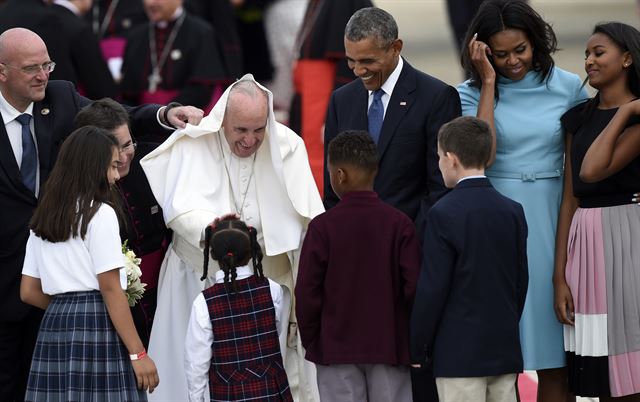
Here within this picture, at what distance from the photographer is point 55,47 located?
9.03 metres

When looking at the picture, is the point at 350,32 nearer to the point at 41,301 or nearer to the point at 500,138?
the point at 500,138

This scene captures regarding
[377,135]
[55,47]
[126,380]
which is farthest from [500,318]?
[55,47]

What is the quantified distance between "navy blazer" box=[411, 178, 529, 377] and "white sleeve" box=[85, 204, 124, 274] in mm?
1174

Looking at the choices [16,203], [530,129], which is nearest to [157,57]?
[16,203]

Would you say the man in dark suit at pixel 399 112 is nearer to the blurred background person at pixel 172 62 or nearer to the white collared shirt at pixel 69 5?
the white collared shirt at pixel 69 5

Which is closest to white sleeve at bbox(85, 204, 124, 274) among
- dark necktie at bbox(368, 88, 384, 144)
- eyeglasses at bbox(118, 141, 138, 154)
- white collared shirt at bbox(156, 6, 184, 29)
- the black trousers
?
eyeglasses at bbox(118, 141, 138, 154)

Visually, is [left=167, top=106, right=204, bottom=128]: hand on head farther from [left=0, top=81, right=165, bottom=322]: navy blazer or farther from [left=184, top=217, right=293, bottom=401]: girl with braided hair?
[left=184, top=217, right=293, bottom=401]: girl with braided hair

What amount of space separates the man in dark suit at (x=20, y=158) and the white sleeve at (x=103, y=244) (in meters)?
0.77

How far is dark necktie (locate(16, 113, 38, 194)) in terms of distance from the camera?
241 inches

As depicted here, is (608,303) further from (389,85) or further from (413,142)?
(389,85)

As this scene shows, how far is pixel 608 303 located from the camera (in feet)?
19.1

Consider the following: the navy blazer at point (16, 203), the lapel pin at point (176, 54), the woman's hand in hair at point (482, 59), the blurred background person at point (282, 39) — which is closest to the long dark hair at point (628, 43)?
the woman's hand in hair at point (482, 59)

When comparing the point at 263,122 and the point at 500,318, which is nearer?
the point at 500,318

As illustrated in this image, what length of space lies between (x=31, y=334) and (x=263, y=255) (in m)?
1.10
